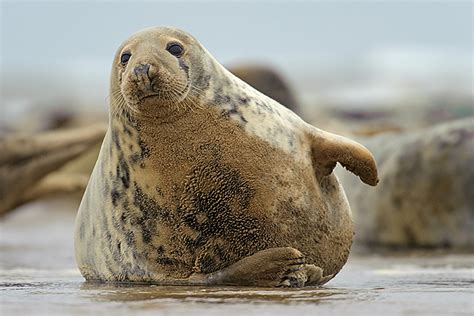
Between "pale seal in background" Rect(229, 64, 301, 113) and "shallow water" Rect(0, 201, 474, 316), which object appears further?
"pale seal in background" Rect(229, 64, 301, 113)

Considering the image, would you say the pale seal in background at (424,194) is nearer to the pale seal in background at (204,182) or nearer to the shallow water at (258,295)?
the shallow water at (258,295)

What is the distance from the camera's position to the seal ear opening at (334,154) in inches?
268

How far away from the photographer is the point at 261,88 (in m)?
15.6

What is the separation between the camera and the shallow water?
16.1ft

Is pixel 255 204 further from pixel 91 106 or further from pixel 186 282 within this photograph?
pixel 91 106

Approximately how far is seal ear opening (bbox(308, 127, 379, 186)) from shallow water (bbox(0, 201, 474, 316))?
23.5 inches

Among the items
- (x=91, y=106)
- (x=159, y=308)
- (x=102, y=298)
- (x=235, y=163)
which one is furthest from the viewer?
(x=91, y=106)

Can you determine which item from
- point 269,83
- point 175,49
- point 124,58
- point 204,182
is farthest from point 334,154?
point 269,83

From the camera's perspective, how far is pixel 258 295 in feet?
18.1

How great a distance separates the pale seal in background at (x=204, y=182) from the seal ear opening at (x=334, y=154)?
3.1 inches

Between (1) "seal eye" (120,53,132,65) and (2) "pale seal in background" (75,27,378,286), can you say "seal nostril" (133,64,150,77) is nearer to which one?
(2) "pale seal in background" (75,27,378,286)

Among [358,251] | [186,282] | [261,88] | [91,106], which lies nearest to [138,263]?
[186,282]

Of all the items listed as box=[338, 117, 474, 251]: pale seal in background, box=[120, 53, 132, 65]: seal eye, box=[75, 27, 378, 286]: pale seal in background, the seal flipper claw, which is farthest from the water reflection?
box=[338, 117, 474, 251]: pale seal in background

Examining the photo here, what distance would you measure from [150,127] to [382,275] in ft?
6.50
